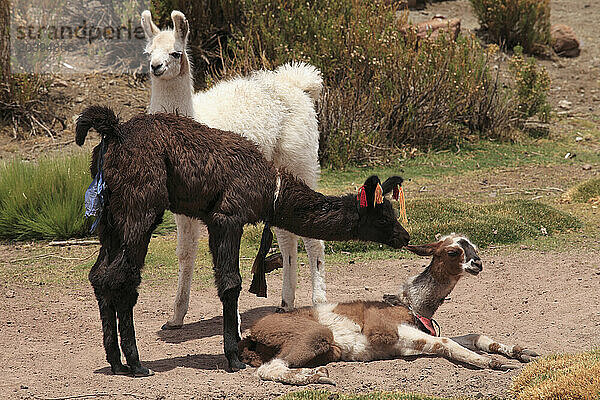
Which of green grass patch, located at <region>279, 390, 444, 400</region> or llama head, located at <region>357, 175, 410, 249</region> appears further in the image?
llama head, located at <region>357, 175, 410, 249</region>

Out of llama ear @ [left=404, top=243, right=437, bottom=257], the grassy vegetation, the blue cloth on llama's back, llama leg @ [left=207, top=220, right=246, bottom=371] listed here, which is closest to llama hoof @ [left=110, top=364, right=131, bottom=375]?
llama leg @ [left=207, top=220, right=246, bottom=371]

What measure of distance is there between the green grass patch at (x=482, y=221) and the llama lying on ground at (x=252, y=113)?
6.72 ft

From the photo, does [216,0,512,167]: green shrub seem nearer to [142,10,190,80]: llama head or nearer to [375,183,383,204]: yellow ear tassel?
[142,10,190,80]: llama head

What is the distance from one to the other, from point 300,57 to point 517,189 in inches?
168

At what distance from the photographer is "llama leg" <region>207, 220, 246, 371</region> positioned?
4.88 m

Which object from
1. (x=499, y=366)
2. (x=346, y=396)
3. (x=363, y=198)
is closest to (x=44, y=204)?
(x=363, y=198)

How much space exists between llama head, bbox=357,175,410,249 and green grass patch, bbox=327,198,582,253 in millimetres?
3020

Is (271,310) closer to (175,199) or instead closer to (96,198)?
(175,199)

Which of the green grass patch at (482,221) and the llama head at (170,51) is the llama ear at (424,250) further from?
the green grass patch at (482,221)

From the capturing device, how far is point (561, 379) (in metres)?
4.21

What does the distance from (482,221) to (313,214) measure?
13.1 feet

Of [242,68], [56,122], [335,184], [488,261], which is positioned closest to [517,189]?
[335,184]

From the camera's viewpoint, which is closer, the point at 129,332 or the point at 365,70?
the point at 129,332

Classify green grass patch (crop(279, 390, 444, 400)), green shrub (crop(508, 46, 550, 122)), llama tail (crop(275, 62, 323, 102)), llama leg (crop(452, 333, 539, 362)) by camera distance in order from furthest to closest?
green shrub (crop(508, 46, 550, 122)) < llama tail (crop(275, 62, 323, 102)) < llama leg (crop(452, 333, 539, 362)) < green grass patch (crop(279, 390, 444, 400))
